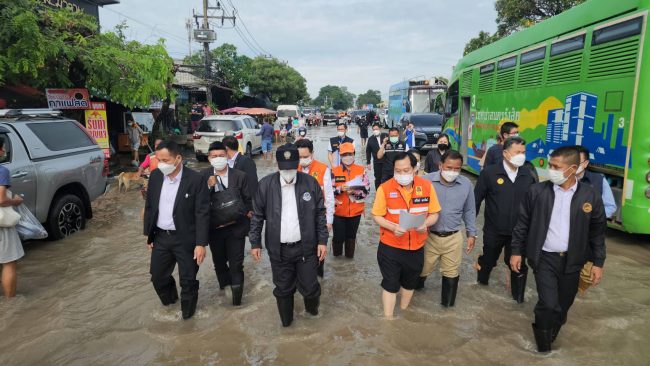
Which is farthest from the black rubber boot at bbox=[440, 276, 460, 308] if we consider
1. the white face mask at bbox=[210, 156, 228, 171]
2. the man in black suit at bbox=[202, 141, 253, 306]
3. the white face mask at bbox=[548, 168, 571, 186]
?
the white face mask at bbox=[210, 156, 228, 171]

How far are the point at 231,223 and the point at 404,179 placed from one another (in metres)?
1.81

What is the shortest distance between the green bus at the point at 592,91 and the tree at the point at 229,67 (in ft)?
76.8

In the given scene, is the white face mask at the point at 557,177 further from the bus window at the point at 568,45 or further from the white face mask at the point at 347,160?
the bus window at the point at 568,45

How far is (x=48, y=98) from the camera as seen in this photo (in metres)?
10.9

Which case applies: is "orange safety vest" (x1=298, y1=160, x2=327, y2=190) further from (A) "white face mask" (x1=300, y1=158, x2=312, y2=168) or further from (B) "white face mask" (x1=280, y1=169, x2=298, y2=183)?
(B) "white face mask" (x1=280, y1=169, x2=298, y2=183)

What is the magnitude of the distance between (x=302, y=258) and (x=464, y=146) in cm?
960

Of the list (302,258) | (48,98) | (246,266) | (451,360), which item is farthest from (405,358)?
(48,98)

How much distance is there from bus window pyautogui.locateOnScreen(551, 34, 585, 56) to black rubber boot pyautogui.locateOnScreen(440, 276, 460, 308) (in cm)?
473

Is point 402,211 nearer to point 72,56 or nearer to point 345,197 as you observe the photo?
point 345,197

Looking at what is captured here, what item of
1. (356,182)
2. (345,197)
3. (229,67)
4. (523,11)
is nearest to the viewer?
(356,182)

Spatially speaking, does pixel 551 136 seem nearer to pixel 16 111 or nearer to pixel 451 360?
pixel 451 360

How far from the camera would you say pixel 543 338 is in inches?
139

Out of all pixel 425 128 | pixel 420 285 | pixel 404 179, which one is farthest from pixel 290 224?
pixel 425 128

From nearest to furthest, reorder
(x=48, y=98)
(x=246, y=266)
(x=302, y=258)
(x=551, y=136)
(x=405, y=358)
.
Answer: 1. (x=405, y=358)
2. (x=302, y=258)
3. (x=246, y=266)
4. (x=551, y=136)
5. (x=48, y=98)
